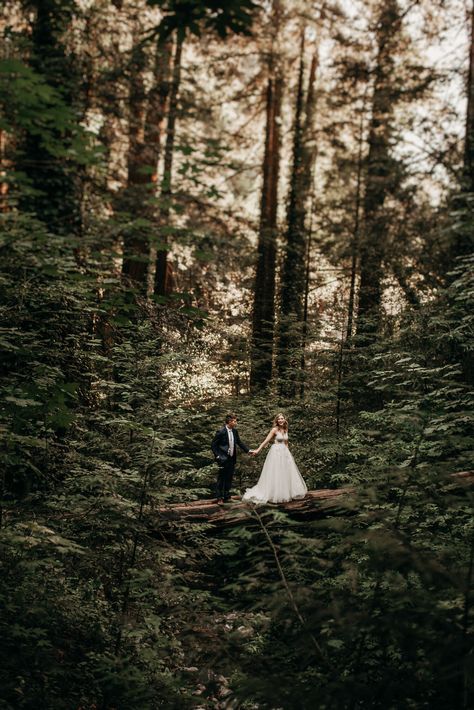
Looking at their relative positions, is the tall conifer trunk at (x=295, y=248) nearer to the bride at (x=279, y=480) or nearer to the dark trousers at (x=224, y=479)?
the bride at (x=279, y=480)

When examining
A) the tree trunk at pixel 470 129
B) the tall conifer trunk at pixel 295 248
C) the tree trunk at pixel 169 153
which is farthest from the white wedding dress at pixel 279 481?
the tall conifer trunk at pixel 295 248

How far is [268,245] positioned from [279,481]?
8987mm

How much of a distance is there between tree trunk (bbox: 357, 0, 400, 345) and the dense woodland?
0.09 metres

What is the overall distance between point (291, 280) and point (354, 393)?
18.7ft

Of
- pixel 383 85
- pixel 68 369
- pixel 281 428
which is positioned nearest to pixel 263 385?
pixel 281 428

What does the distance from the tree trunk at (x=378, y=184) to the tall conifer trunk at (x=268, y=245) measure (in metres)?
3.06

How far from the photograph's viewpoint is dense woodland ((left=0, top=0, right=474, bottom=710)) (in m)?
3.15

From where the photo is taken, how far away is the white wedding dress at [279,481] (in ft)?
30.7

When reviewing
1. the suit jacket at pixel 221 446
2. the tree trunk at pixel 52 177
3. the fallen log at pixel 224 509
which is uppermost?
the tree trunk at pixel 52 177

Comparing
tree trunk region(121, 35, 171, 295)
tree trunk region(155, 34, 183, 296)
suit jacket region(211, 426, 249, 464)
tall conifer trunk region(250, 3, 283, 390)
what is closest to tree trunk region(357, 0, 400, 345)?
tall conifer trunk region(250, 3, 283, 390)

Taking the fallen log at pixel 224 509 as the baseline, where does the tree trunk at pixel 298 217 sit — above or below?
above

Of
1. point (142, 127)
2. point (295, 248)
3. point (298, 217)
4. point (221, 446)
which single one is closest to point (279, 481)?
point (221, 446)

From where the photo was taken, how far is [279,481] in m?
9.44

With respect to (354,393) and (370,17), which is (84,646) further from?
(370,17)
